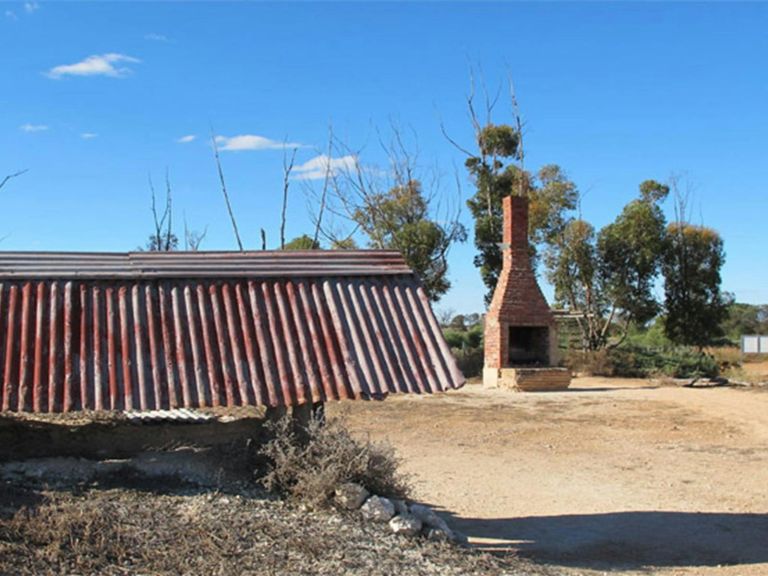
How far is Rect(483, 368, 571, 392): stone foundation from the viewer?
2112 centimetres

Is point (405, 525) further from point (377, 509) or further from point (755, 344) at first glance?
point (755, 344)

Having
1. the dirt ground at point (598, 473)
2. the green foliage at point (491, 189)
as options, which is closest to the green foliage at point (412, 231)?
the green foliage at point (491, 189)

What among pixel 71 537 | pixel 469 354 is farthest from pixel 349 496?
pixel 469 354

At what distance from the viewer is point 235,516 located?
234 inches

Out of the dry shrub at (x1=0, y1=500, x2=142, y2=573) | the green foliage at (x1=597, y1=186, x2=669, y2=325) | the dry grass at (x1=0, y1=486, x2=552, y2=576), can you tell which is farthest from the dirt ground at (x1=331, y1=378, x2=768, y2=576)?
the green foliage at (x1=597, y1=186, x2=669, y2=325)

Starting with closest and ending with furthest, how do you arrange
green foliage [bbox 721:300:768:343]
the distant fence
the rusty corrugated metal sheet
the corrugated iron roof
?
the rusty corrugated metal sheet → the corrugated iron roof → the distant fence → green foliage [bbox 721:300:768:343]

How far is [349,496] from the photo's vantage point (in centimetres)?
639

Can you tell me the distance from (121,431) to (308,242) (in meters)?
25.3

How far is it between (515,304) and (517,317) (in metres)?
0.34

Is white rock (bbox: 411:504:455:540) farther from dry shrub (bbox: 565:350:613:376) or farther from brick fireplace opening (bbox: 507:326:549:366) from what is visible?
dry shrub (bbox: 565:350:613:376)

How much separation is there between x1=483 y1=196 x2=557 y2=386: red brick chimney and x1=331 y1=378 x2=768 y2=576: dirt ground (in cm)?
203

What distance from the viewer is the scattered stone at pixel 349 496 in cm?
639

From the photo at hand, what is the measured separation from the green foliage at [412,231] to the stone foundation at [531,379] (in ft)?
25.0

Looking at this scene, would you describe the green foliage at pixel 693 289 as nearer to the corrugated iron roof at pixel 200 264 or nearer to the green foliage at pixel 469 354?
the green foliage at pixel 469 354
